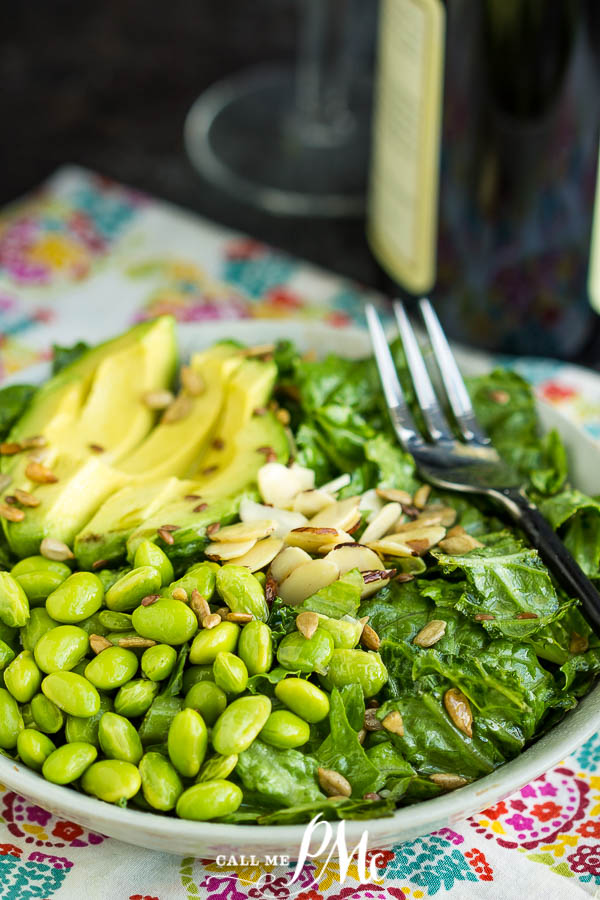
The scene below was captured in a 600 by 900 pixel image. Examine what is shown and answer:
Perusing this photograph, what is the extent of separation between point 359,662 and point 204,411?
0.46 meters

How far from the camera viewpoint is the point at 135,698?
103 centimetres

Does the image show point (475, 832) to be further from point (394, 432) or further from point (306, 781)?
point (394, 432)

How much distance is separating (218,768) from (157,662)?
0.40 feet

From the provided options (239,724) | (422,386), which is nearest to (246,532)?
(239,724)

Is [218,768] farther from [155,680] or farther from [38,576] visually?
[38,576]

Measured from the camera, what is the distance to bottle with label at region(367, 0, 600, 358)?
1627 mm

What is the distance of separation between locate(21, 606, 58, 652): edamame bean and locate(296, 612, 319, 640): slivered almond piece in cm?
25

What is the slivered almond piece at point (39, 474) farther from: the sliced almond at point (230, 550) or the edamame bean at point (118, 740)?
the edamame bean at point (118, 740)

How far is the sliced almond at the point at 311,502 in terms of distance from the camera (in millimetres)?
1247

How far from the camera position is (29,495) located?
1.24m

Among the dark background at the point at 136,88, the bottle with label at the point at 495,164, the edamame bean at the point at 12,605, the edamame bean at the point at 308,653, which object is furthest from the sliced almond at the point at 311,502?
the dark background at the point at 136,88

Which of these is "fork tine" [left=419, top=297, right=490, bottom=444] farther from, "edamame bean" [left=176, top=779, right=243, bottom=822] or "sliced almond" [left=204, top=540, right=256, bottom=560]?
"edamame bean" [left=176, top=779, right=243, bottom=822]

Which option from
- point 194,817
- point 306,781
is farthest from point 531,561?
point 194,817

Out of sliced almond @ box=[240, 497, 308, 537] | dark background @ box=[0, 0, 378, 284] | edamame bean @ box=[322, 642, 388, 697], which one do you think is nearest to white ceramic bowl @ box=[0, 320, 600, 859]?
edamame bean @ box=[322, 642, 388, 697]
